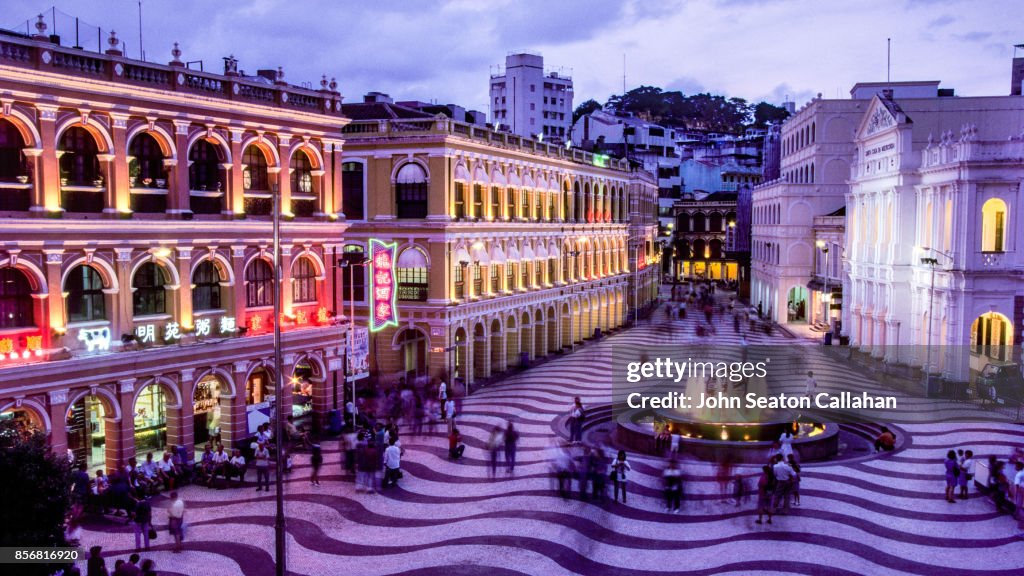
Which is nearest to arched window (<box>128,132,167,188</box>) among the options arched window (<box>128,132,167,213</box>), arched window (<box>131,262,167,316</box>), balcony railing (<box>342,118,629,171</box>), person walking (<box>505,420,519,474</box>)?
arched window (<box>128,132,167,213</box>)

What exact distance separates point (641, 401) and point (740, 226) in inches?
2863

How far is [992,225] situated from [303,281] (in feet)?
103

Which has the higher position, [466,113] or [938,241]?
[466,113]

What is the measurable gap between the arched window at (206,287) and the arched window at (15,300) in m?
5.54

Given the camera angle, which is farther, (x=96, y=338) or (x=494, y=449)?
(x=494, y=449)

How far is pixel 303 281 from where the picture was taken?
112 ft

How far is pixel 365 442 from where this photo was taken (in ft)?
93.8

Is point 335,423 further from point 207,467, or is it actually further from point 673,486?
point 673,486

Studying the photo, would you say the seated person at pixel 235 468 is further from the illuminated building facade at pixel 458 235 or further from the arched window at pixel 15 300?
the illuminated building facade at pixel 458 235

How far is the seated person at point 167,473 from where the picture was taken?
26562mm

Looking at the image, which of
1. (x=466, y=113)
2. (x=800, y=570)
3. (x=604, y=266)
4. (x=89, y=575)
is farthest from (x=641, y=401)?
(x=604, y=266)

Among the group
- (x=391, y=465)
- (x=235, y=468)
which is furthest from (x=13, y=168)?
(x=391, y=465)

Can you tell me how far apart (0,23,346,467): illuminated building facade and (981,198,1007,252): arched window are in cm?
2954

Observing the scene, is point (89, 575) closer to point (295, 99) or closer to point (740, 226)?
point (295, 99)
